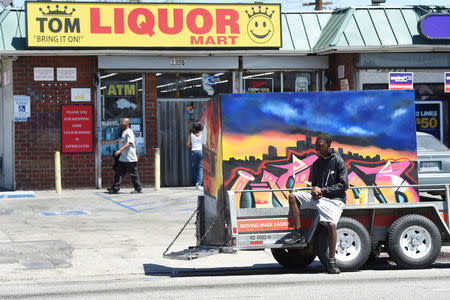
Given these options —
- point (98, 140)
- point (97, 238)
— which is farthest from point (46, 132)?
point (97, 238)

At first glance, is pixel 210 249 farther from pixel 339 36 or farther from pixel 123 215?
pixel 339 36

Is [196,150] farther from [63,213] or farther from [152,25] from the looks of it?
[63,213]

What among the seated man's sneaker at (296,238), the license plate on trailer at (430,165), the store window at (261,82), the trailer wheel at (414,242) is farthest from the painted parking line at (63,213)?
the trailer wheel at (414,242)

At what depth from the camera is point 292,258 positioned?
1112 centimetres

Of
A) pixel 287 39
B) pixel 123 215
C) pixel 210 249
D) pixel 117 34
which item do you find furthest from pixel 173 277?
pixel 287 39

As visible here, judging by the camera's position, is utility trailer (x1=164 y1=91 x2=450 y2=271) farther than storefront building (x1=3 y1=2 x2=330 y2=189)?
No

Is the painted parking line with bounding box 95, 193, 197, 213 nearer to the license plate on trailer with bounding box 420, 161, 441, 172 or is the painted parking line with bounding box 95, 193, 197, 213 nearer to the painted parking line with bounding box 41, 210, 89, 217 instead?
the painted parking line with bounding box 41, 210, 89, 217

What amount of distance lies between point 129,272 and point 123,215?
5786mm

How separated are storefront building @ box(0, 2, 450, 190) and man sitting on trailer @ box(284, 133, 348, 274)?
1189 centimetres

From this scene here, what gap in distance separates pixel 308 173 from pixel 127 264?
2851 millimetres

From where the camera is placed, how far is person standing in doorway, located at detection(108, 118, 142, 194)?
2017cm

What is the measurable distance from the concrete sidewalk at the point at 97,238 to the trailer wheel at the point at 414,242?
1843mm

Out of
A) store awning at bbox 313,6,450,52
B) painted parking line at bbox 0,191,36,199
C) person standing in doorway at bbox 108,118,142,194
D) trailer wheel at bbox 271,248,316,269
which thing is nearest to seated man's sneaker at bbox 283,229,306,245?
trailer wheel at bbox 271,248,316,269

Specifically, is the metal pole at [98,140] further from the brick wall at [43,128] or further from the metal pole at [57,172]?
the metal pole at [57,172]
